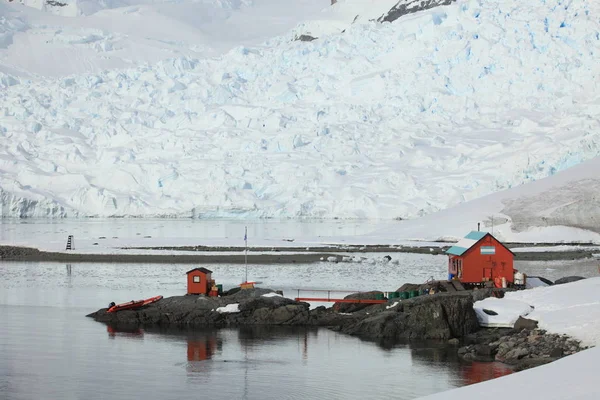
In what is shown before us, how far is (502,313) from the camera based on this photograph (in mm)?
18812

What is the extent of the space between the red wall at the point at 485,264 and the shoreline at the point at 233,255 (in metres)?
12.8

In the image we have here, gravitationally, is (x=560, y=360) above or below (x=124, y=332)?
above

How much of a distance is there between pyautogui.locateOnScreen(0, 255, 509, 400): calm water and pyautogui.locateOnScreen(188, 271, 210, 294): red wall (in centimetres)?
261

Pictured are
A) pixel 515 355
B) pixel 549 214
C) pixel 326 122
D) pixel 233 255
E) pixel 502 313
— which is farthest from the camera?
pixel 326 122

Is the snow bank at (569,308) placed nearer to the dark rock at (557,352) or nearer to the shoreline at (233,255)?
the dark rock at (557,352)

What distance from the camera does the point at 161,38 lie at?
104 m

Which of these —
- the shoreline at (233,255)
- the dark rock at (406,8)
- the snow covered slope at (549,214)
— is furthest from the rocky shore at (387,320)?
the dark rock at (406,8)

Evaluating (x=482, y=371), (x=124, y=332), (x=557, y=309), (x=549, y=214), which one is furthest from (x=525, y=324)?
(x=549, y=214)

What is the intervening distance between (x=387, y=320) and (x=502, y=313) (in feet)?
7.74

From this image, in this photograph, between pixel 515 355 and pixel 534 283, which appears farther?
pixel 534 283

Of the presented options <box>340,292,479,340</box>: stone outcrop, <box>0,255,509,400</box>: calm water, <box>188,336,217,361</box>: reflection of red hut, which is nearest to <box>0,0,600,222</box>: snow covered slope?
<box>340,292,479,340</box>: stone outcrop

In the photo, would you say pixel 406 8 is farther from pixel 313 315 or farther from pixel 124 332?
pixel 124 332

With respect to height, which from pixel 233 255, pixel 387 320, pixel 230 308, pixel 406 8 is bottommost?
pixel 387 320

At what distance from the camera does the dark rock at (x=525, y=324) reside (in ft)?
58.0
